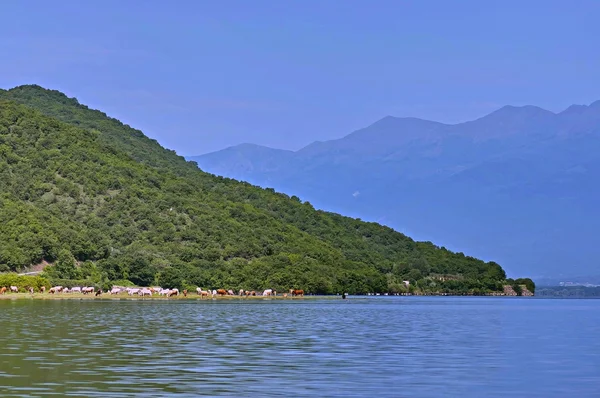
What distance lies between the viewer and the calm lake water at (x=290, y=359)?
30.6 m

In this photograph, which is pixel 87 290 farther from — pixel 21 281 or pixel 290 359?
pixel 290 359

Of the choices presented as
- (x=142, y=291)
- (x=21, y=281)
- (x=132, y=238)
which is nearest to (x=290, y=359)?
(x=21, y=281)

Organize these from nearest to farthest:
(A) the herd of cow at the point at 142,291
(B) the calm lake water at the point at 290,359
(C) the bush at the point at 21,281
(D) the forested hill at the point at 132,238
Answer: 1. (B) the calm lake water at the point at 290,359
2. (A) the herd of cow at the point at 142,291
3. (C) the bush at the point at 21,281
4. (D) the forested hill at the point at 132,238

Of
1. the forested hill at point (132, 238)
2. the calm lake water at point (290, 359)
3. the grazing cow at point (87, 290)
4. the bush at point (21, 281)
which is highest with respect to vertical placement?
the forested hill at point (132, 238)

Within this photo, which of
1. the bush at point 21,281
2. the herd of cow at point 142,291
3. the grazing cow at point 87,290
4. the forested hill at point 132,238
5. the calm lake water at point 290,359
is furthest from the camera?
the forested hill at point 132,238

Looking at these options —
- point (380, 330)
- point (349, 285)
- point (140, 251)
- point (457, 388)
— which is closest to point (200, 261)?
point (140, 251)

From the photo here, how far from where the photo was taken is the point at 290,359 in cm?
3903

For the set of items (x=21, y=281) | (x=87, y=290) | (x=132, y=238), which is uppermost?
(x=132, y=238)

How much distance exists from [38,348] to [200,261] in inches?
4728

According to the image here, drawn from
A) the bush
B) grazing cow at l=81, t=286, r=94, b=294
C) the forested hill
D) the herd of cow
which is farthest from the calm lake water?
the forested hill

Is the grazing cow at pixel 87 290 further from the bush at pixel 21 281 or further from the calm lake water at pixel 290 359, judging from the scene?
the calm lake water at pixel 290 359

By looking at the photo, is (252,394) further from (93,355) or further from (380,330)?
(380,330)

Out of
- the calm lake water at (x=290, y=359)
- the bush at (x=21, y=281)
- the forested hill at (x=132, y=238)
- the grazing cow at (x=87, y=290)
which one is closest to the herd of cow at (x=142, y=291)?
the grazing cow at (x=87, y=290)

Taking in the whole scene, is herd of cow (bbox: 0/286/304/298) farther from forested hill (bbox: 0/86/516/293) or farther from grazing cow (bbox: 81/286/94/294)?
forested hill (bbox: 0/86/516/293)
